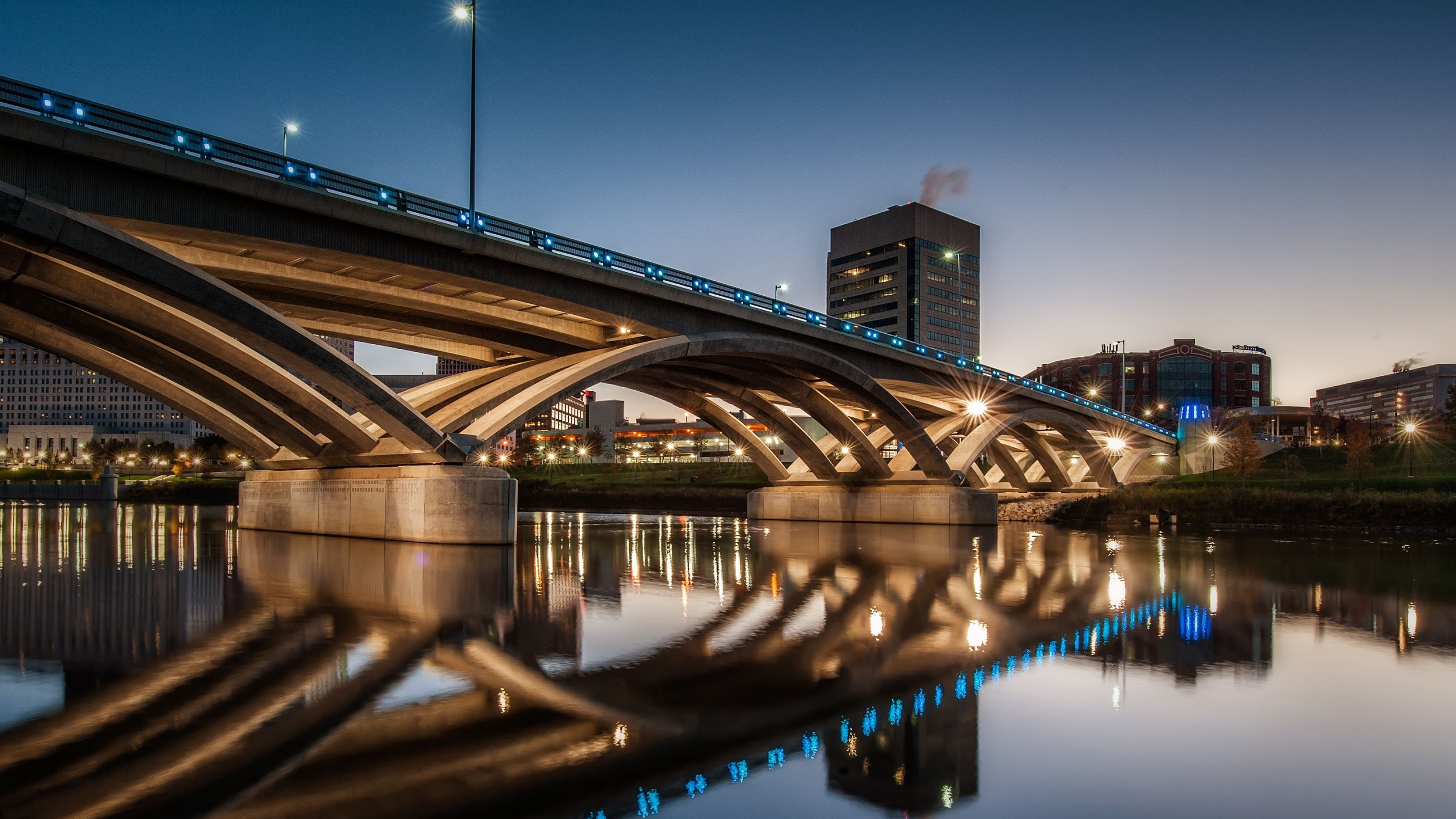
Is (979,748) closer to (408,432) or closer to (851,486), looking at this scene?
(408,432)

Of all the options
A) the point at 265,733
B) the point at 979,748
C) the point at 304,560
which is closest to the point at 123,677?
the point at 265,733

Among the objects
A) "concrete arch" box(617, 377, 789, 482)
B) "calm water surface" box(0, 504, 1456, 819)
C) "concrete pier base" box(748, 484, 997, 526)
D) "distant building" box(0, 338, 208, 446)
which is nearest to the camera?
"calm water surface" box(0, 504, 1456, 819)

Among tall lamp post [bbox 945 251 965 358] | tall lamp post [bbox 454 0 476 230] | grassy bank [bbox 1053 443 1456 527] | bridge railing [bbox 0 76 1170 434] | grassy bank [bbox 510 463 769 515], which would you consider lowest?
grassy bank [bbox 510 463 769 515]

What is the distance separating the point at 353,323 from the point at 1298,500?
150 feet

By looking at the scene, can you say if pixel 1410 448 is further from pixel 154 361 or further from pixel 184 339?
pixel 154 361

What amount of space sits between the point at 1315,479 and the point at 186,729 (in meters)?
A: 65.9

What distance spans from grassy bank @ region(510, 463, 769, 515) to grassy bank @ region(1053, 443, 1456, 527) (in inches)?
1041

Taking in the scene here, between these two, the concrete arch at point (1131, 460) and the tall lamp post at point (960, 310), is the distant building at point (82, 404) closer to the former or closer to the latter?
the tall lamp post at point (960, 310)

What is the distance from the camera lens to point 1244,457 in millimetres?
57688

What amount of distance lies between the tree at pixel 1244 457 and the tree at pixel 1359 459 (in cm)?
507

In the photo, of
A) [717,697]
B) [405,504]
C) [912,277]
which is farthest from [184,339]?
[912,277]

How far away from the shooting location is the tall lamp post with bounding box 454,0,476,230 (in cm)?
2900

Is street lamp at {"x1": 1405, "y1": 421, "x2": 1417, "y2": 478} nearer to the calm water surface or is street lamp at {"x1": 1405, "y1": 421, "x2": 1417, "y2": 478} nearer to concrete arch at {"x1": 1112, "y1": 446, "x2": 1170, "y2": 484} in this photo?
concrete arch at {"x1": 1112, "y1": 446, "x2": 1170, "y2": 484}

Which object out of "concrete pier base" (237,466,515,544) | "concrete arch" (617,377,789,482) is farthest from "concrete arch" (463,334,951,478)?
→ "concrete arch" (617,377,789,482)
